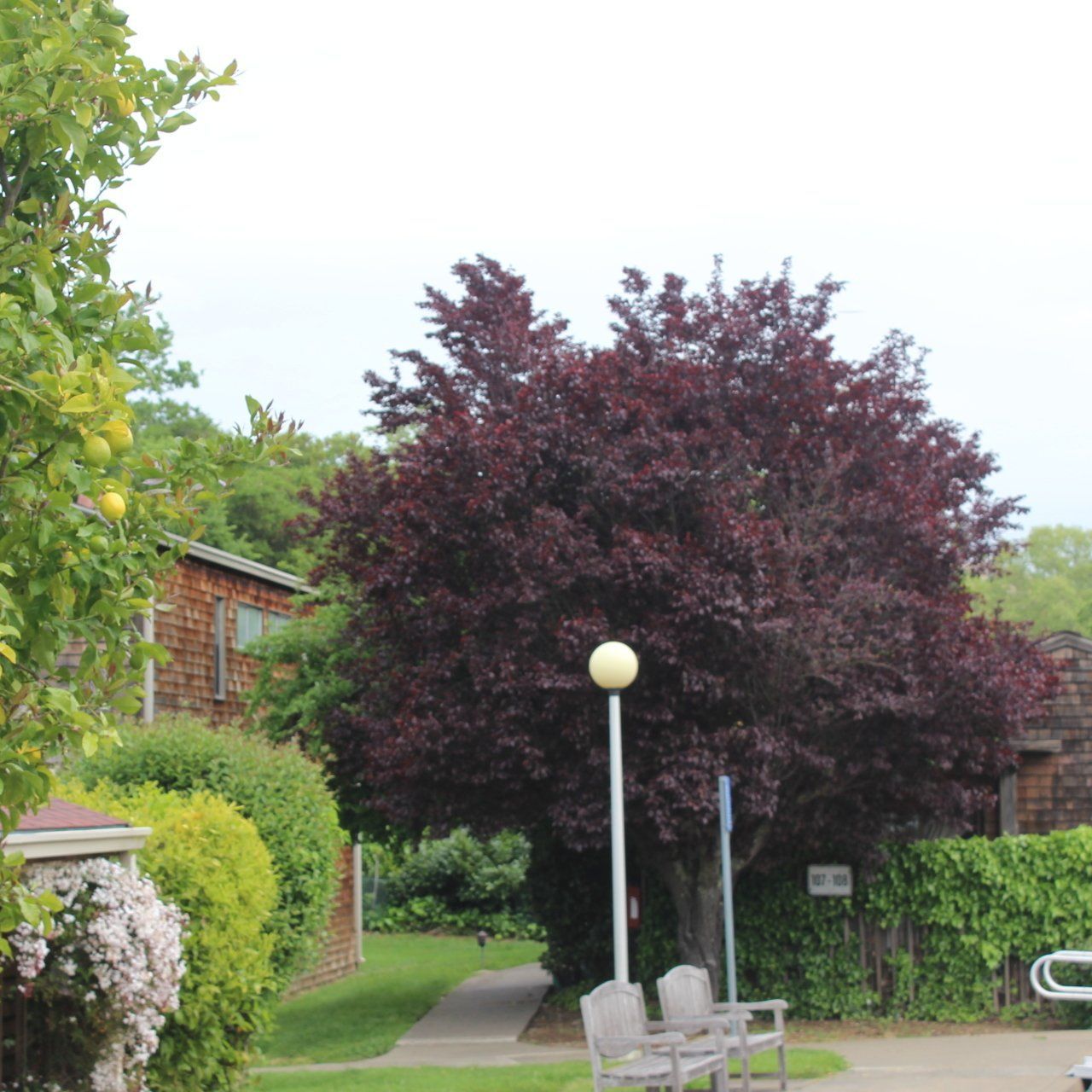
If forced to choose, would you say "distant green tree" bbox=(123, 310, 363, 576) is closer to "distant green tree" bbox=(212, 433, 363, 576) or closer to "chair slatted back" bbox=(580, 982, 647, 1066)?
"distant green tree" bbox=(212, 433, 363, 576)

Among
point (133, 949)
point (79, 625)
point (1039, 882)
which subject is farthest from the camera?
point (1039, 882)

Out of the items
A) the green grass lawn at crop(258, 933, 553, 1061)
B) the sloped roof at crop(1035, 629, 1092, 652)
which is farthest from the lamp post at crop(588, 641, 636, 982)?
the sloped roof at crop(1035, 629, 1092, 652)

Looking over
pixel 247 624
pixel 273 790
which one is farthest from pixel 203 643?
pixel 273 790

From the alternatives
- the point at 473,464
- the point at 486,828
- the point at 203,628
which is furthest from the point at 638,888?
the point at 203,628

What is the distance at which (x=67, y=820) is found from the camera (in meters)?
10.5

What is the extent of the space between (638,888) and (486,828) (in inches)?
109

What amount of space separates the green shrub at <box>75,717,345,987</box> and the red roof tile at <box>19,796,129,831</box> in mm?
2818

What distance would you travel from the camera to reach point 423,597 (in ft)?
55.2

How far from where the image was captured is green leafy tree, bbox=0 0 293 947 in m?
4.31

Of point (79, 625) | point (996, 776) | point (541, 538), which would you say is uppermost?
point (541, 538)

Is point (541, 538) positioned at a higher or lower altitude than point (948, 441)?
lower

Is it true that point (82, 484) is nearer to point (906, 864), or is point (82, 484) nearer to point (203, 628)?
point (906, 864)

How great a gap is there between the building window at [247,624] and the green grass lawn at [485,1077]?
983cm

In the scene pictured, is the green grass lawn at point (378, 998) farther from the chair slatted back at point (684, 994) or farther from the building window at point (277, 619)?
the building window at point (277, 619)
